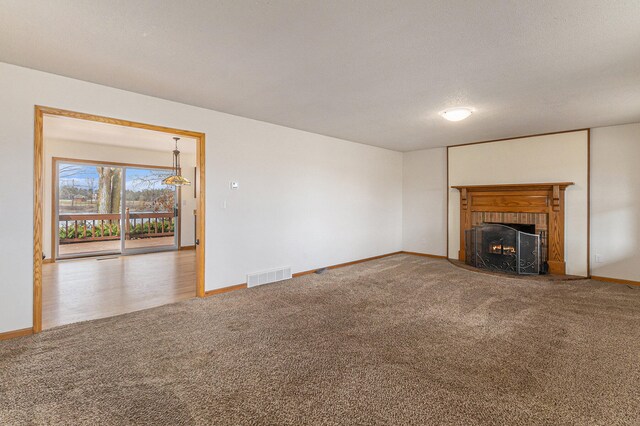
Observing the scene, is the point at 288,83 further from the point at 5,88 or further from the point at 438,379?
the point at 438,379

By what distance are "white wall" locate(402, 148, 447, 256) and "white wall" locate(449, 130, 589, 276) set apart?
0.34m

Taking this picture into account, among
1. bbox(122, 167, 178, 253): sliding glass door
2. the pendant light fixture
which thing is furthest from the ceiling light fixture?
bbox(122, 167, 178, 253): sliding glass door

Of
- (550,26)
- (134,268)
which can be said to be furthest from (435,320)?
(134,268)

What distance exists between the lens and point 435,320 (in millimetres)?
3264

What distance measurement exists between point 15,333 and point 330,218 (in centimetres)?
438

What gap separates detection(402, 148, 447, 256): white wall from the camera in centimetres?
679

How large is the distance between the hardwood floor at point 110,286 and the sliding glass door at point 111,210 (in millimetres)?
1013

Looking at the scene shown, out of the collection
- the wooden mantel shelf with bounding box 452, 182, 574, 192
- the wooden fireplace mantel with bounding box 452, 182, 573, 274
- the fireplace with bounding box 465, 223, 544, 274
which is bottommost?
the fireplace with bounding box 465, 223, 544, 274

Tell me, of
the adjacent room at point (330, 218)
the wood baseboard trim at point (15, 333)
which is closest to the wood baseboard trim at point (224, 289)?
the adjacent room at point (330, 218)

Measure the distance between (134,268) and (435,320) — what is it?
542 centimetres

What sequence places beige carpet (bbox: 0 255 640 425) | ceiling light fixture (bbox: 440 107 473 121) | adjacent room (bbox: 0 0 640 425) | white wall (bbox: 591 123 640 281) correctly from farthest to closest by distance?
white wall (bbox: 591 123 640 281)
ceiling light fixture (bbox: 440 107 473 121)
adjacent room (bbox: 0 0 640 425)
beige carpet (bbox: 0 255 640 425)

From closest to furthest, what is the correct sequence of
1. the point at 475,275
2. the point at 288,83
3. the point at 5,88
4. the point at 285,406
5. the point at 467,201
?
the point at 285,406 < the point at 5,88 < the point at 288,83 < the point at 475,275 < the point at 467,201

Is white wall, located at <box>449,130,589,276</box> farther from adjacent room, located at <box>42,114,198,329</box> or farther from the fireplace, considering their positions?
adjacent room, located at <box>42,114,198,329</box>

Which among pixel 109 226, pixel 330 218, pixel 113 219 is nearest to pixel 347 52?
pixel 330 218
